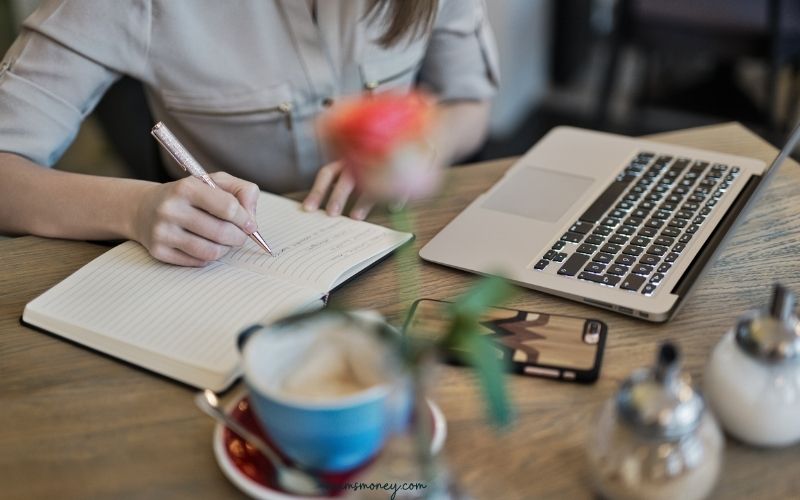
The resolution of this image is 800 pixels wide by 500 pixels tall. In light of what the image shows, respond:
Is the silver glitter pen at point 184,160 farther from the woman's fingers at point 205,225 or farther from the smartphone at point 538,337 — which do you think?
the smartphone at point 538,337

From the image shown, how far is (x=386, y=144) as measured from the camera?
39cm

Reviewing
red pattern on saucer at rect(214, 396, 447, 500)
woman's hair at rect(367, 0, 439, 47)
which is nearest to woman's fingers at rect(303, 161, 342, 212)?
woman's hair at rect(367, 0, 439, 47)

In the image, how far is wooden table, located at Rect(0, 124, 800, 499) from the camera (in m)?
0.57

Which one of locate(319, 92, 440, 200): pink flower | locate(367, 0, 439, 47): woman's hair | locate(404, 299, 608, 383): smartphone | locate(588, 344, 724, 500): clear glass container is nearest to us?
locate(319, 92, 440, 200): pink flower

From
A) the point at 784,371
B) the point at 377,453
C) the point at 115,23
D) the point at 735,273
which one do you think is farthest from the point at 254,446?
the point at 115,23

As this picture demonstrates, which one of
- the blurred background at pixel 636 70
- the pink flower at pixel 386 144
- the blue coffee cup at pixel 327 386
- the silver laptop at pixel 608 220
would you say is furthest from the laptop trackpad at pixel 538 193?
the blurred background at pixel 636 70

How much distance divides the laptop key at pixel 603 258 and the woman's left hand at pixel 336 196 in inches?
9.4

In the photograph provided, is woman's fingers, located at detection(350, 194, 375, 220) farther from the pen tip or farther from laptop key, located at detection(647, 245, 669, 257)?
laptop key, located at detection(647, 245, 669, 257)

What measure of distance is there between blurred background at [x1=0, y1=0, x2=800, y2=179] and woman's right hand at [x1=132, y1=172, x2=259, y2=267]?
1.41 m

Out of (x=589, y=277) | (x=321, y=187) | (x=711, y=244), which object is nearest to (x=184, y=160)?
(x=321, y=187)

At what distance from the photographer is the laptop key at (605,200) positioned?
853 mm

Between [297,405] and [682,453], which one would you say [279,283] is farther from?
[682,453]

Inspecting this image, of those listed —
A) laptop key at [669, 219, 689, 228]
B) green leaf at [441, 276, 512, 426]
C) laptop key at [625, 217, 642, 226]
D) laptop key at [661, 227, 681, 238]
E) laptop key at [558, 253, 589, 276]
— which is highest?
green leaf at [441, 276, 512, 426]

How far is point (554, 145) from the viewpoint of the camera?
1026mm
